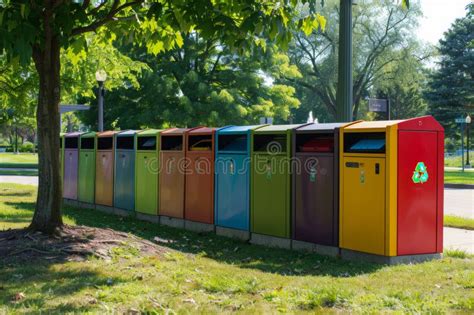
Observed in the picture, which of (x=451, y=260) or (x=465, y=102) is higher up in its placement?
(x=465, y=102)

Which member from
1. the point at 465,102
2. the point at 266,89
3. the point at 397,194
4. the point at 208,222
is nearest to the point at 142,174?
the point at 208,222

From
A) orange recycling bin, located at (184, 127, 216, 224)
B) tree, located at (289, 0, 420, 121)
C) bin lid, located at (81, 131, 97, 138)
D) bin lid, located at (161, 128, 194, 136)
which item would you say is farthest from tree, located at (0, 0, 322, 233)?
tree, located at (289, 0, 420, 121)

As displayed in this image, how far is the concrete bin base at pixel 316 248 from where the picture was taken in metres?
7.08

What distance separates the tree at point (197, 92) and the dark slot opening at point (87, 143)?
11.5m

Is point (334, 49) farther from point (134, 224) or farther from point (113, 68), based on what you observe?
point (134, 224)

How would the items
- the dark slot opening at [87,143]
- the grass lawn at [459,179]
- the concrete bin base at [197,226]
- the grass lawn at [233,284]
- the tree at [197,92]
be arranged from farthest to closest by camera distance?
the tree at [197,92] → the grass lawn at [459,179] → the dark slot opening at [87,143] → the concrete bin base at [197,226] → the grass lawn at [233,284]

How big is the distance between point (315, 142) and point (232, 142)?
1.82 m

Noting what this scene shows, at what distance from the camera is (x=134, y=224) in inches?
400

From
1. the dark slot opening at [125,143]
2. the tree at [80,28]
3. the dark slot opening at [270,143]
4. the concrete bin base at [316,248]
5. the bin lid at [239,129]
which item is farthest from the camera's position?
the dark slot opening at [125,143]

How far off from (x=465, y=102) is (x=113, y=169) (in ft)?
122

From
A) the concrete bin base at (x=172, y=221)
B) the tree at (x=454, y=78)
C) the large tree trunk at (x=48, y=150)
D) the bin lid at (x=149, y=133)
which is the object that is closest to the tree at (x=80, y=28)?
the large tree trunk at (x=48, y=150)

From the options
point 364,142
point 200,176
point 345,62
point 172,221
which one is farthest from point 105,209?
point 364,142

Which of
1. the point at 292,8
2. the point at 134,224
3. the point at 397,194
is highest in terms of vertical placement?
the point at 292,8

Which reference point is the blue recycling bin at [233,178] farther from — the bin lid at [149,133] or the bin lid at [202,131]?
the bin lid at [149,133]
